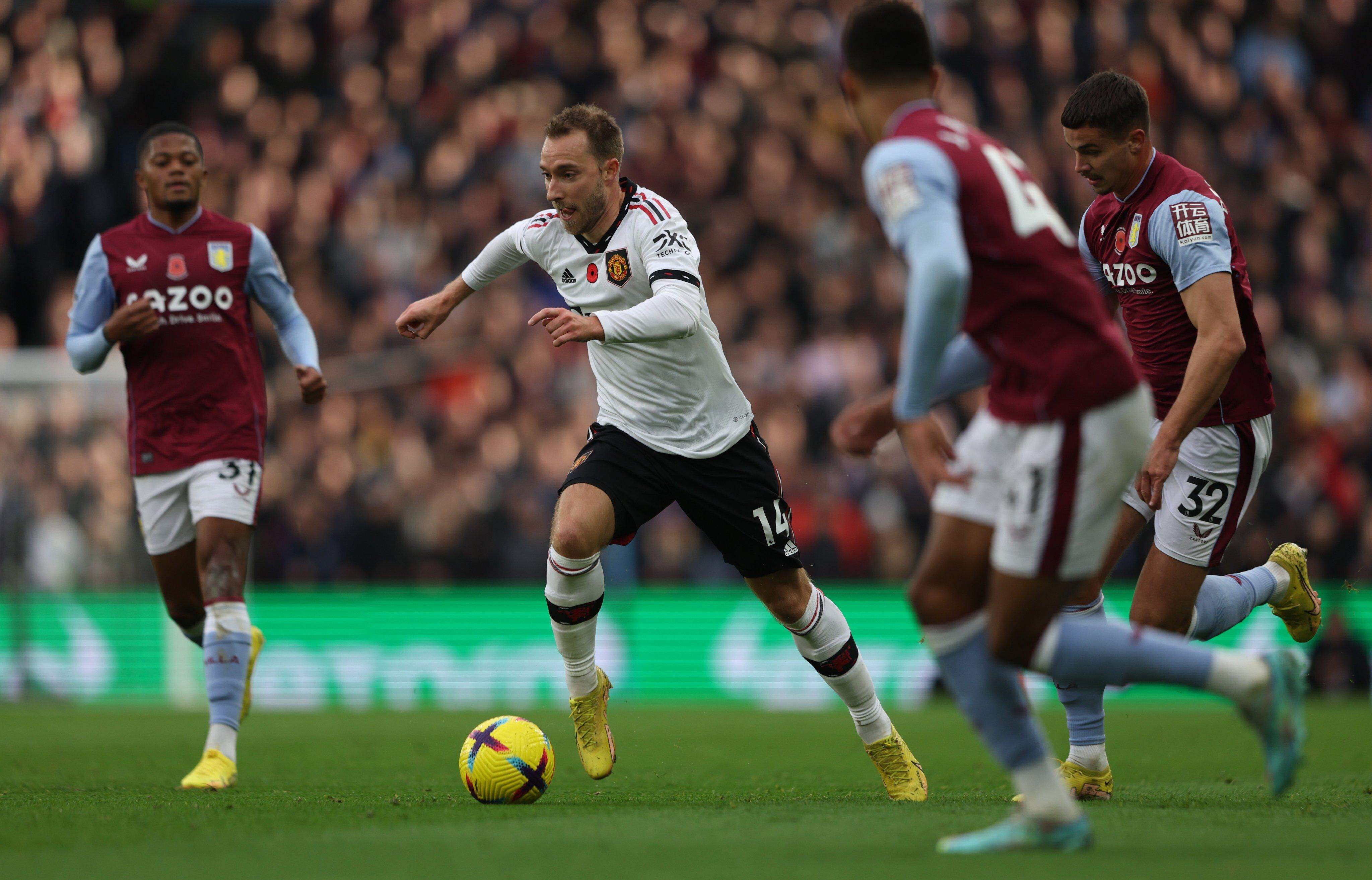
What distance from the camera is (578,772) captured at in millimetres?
8062

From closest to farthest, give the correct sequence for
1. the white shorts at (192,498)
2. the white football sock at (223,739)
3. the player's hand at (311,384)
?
1. the white football sock at (223,739)
2. the white shorts at (192,498)
3. the player's hand at (311,384)

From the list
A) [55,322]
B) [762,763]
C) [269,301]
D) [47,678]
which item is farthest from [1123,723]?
[55,322]

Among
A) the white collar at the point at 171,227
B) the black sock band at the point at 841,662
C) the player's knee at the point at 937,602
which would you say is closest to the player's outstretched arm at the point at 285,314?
the white collar at the point at 171,227

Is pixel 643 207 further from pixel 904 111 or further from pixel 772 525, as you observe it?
pixel 904 111

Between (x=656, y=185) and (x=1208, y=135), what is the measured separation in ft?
21.8

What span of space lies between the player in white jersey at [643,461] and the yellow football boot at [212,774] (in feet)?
5.39

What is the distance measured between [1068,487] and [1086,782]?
272cm

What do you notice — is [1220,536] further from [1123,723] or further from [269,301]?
[1123,723]

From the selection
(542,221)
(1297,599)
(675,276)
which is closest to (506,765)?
(675,276)

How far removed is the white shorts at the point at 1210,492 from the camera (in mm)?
6578

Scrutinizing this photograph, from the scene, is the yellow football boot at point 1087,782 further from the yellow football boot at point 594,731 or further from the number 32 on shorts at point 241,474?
the number 32 on shorts at point 241,474

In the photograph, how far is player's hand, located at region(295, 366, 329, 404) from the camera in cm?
752

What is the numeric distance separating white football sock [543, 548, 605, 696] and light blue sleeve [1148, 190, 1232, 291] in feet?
9.10

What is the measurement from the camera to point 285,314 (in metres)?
7.86
